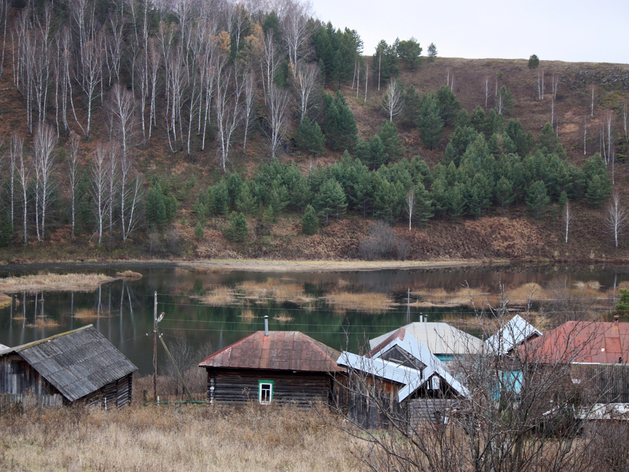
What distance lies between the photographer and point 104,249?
51562 millimetres

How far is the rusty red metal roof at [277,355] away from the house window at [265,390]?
695 millimetres

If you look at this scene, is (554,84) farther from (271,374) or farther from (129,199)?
(271,374)

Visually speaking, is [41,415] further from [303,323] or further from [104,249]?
[104,249]

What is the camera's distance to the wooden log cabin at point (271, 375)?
54.8 feet

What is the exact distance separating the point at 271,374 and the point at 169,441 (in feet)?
23.1

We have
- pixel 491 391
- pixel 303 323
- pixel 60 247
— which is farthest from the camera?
pixel 60 247

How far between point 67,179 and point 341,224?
31.0 meters

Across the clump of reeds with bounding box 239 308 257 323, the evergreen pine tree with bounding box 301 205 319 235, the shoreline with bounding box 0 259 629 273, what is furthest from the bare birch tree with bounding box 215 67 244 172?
A: the clump of reeds with bounding box 239 308 257 323

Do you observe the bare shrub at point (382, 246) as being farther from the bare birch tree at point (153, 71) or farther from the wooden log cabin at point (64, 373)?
the wooden log cabin at point (64, 373)

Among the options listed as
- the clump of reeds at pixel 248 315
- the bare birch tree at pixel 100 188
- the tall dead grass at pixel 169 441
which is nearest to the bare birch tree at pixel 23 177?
the bare birch tree at pixel 100 188

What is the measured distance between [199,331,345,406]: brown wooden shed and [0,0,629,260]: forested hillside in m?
37.1

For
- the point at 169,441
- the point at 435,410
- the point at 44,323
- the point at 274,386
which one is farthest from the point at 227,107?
the point at 435,410

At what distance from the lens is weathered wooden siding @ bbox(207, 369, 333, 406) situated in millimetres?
16750

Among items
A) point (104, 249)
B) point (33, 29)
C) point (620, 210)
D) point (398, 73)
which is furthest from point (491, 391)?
point (398, 73)
